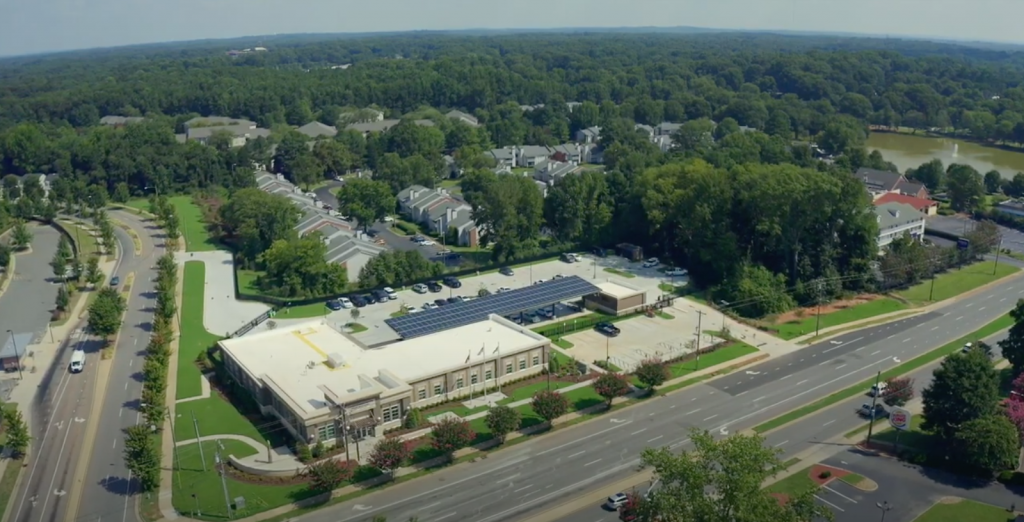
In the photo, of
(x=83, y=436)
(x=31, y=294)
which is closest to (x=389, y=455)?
(x=83, y=436)

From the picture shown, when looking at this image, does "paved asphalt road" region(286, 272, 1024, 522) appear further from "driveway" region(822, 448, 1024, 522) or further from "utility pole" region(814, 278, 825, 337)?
"driveway" region(822, 448, 1024, 522)

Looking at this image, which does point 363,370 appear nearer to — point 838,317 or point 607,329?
point 607,329

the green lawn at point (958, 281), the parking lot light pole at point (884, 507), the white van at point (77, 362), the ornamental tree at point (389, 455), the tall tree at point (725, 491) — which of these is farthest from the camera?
the green lawn at point (958, 281)

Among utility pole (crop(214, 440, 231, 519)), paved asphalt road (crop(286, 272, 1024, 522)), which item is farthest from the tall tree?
utility pole (crop(214, 440, 231, 519))

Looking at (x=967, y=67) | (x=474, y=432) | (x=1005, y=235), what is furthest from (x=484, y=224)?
(x=967, y=67)

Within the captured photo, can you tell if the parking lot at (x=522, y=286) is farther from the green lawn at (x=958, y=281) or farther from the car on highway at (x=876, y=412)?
the green lawn at (x=958, y=281)

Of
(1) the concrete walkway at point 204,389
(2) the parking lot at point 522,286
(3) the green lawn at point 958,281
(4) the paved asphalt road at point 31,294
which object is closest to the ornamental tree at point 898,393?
(2) the parking lot at point 522,286

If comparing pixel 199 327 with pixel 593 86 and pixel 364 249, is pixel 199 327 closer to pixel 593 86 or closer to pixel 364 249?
pixel 364 249
